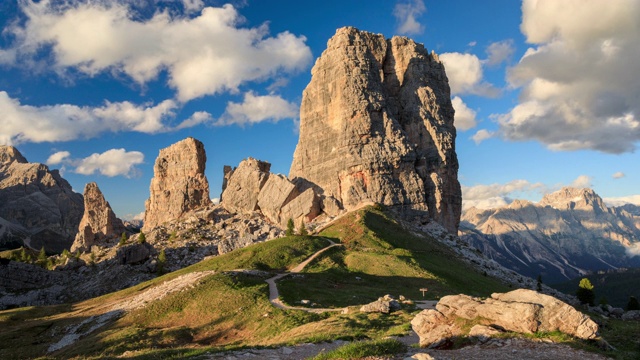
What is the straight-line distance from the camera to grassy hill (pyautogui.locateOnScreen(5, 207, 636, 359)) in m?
33.8

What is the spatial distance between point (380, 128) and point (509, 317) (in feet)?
390

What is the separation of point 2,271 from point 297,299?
9171 cm

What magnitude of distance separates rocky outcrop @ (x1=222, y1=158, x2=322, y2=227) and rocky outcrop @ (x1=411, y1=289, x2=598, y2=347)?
3942 inches

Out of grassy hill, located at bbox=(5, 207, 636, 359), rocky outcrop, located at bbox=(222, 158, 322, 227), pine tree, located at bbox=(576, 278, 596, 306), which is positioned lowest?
pine tree, located at bbox=(576, 278, 596, 306)

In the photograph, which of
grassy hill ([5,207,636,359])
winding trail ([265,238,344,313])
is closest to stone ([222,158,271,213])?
grassy hill ([5,207,636,359])

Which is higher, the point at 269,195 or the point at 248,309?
the point at 269,195

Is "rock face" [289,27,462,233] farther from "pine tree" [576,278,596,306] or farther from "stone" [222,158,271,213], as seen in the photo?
"pine tree" [576,278,596,306]

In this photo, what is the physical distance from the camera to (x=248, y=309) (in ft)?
144

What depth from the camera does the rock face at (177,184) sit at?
500ft

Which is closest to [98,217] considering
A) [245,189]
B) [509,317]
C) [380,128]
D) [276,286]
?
[245,189]

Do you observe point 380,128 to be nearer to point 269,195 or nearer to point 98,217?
point 269,195

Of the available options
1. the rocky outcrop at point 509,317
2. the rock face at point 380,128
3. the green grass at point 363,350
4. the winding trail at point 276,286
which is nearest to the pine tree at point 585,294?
the winding trail at point 276,286

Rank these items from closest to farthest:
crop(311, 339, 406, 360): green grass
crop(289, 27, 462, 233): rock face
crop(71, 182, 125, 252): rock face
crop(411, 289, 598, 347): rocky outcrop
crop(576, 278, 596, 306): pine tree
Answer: crop(311, 339, 406, 360): green grass → crop(411, 289, 598, 347): rocky outcrop → crop(576, 278, 596, 306): pine tree → crop(289, 27, 462, 233): rock face → crop(71, 182, 125, 252): rock face

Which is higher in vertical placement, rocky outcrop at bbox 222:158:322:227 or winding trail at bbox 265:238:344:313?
rocky outcrop at bbox 222:158:322:227
